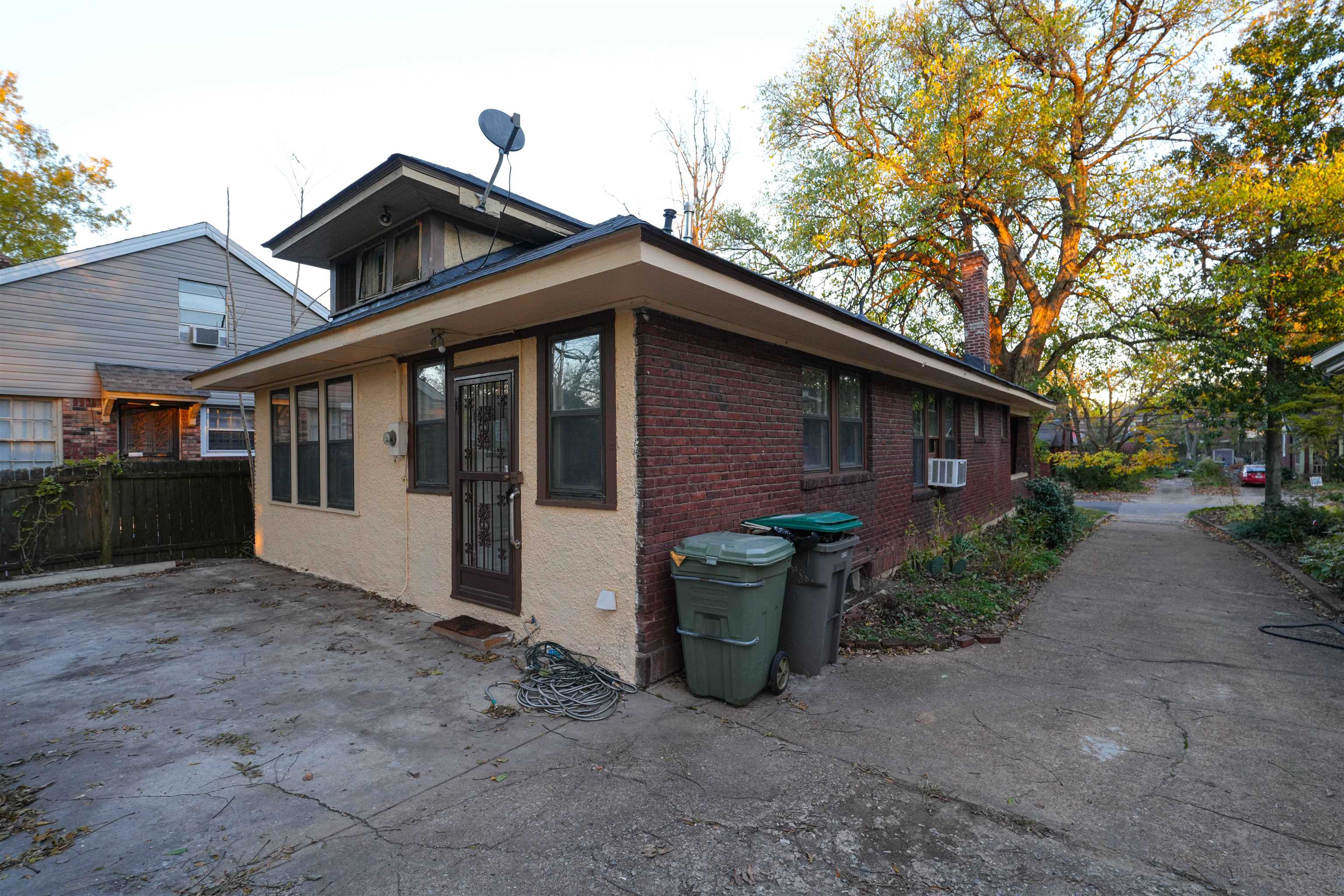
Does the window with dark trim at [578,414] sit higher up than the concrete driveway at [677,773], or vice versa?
the window with dark trim at [578,414]

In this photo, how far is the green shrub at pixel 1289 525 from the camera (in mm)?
10562

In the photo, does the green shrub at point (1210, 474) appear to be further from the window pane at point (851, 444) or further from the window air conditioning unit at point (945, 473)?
the window pane at point (851, 444)

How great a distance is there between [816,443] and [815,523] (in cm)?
220

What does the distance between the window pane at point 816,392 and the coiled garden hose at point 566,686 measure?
10.5 ft

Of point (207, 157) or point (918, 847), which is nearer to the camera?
point (918, 847)

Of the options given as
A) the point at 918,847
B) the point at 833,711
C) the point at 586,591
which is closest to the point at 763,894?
the point at 918,847

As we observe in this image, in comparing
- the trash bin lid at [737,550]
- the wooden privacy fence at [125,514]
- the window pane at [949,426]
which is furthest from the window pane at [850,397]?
the wooden privacy fence at [125,514]

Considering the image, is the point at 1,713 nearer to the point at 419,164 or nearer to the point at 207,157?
the point at 419,164

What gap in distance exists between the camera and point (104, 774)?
3.19 meters

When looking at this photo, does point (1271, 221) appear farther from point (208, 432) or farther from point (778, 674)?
point (208, 432)

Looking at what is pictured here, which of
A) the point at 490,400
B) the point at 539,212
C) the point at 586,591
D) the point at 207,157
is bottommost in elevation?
the point at 586,591

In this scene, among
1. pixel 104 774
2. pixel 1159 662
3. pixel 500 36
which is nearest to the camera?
pixel 104 774

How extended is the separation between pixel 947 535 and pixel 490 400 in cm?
747

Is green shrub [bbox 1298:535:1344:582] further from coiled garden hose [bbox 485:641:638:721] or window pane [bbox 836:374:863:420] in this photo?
coiled garden hose [bbox 485:641:638:721]
